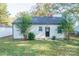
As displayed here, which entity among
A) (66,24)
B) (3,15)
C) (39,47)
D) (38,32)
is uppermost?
(3,15)

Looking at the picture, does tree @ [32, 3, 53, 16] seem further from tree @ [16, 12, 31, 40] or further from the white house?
the white house

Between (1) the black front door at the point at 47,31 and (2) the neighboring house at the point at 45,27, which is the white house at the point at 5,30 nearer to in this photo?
(2) the neighboring house at the point at 45,27

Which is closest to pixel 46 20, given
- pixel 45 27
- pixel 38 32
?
pixel 45 27

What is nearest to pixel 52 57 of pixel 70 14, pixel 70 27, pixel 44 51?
pixel 44 51

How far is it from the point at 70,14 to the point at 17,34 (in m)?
0.78

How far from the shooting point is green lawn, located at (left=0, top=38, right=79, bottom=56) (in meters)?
2.21

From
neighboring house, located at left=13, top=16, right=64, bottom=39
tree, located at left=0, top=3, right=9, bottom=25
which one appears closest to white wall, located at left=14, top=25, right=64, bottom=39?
neighboring house, located at left=13, top=16, right=64, bottom=39

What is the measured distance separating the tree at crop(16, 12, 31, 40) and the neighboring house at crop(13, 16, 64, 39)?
0.04 metres

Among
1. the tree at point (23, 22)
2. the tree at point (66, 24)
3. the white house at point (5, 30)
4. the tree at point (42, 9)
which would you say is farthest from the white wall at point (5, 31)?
the tree at point (66, 24)

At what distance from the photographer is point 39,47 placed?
2225mm

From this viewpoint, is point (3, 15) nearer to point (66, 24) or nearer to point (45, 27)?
point (45, 27)

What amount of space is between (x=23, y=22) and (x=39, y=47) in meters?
0.41

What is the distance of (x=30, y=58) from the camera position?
2.23 metres

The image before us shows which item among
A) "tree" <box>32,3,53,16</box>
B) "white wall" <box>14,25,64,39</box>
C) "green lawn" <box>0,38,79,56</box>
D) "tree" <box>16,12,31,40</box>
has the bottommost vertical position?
"green lawn" <box>0,38,79,56</box>
